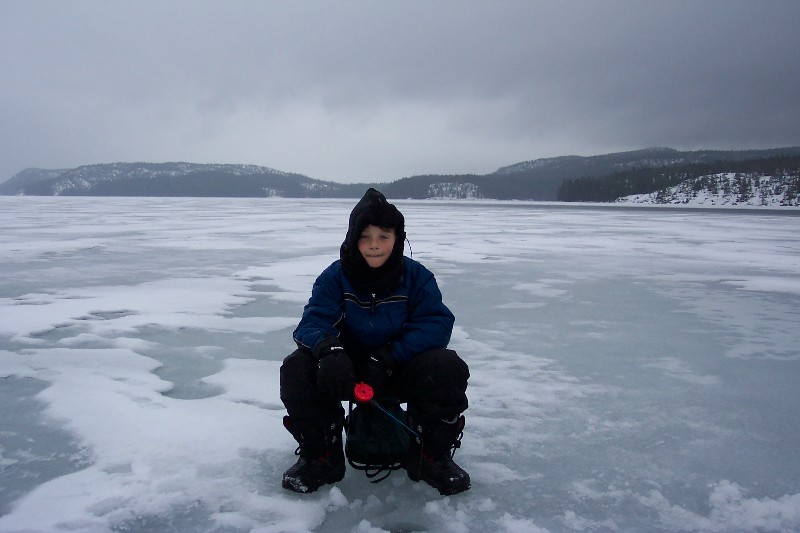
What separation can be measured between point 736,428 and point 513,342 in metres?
1.56

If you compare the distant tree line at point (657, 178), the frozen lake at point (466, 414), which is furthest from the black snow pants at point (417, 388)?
the distant tree line at point (657, 178)

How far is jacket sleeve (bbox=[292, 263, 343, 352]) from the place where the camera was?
197 cm

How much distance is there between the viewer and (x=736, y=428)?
247 cm

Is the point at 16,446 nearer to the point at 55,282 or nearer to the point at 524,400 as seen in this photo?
the point at 524,400

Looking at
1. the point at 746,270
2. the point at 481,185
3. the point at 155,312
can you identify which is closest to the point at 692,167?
the point at 481,185

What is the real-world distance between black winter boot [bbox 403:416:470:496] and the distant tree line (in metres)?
95.5

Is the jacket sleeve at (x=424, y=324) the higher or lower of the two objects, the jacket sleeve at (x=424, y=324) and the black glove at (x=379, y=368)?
the higher

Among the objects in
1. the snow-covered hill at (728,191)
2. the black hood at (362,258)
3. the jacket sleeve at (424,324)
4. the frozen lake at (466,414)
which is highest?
the snow-covered hill at (728,191)

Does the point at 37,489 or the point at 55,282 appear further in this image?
the point at 55,282

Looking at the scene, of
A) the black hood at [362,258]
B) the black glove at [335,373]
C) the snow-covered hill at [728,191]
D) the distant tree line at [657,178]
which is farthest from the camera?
the distant tree line at [657,178]

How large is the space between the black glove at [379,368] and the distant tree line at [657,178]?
95561 mm

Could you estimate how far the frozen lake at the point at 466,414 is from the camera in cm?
183

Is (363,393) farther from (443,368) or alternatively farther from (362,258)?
(362,258)

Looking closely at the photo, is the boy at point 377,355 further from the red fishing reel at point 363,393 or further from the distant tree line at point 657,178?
the distant tree line at point 657,178
